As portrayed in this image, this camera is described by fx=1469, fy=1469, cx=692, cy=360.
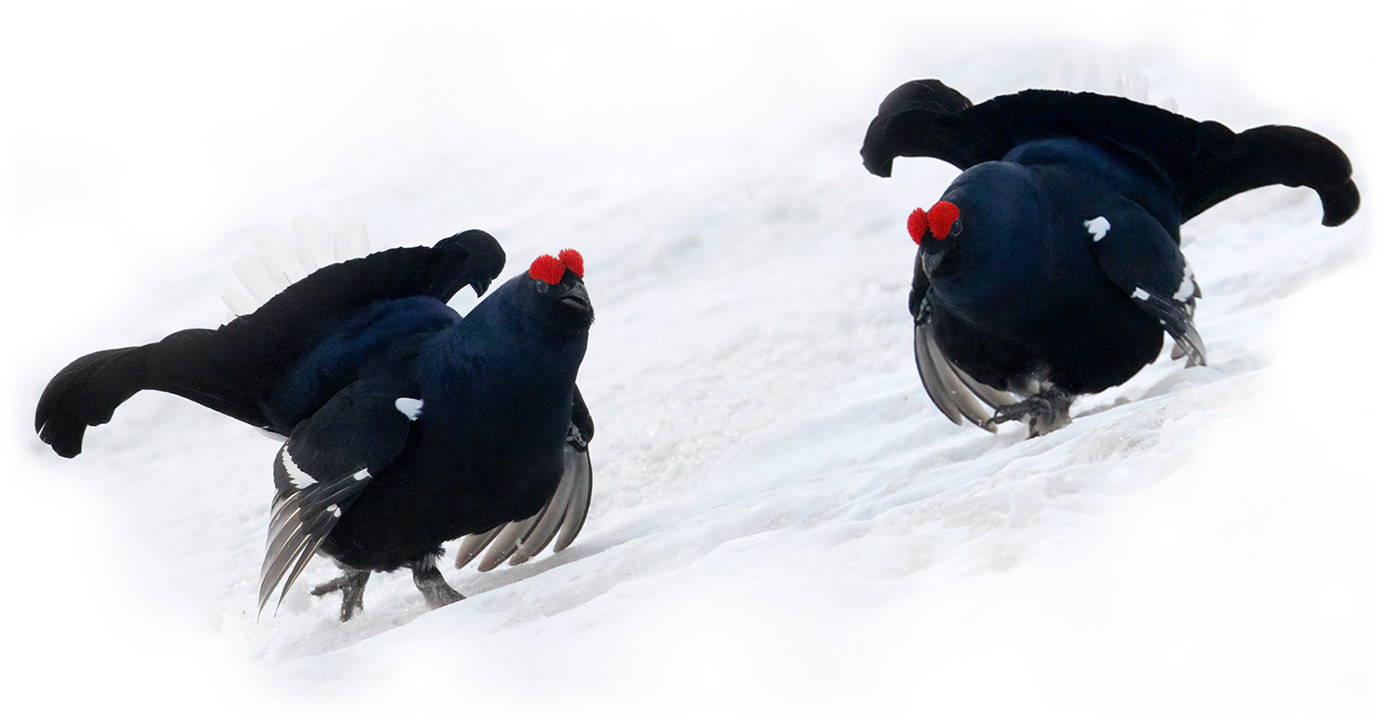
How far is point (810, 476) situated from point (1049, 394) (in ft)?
2.73

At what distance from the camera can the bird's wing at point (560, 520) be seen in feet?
15.3

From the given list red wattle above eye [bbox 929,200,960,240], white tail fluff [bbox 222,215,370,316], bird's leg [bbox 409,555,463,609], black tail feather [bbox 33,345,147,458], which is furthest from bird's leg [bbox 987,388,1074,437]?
black tail feather [bbox 33,345,147,458]

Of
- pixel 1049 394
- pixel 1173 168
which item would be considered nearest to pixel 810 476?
pixel 1049 394

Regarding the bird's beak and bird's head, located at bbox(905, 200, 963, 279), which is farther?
bird's head, located at bbox(905, 200, 963, 279)

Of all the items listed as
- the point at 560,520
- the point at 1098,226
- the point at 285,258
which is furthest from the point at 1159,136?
the point at 285,258

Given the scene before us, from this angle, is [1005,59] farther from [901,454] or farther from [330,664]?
[330,664]

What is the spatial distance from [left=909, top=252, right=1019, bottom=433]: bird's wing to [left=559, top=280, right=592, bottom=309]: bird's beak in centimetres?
150

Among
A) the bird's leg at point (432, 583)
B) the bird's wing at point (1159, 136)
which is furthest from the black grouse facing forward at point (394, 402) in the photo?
the bird's wing at point (1159, 136)

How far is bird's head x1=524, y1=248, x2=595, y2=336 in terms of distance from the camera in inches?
152

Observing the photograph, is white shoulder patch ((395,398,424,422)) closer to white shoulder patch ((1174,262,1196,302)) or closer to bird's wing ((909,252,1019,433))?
bird's wing ((909,252,1019,433))

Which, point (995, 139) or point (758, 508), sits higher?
point (995, 139)

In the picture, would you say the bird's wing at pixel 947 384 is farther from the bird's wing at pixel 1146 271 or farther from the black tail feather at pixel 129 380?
the black tail feather at pixel 129 380

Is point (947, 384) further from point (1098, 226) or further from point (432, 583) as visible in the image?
point (432, 583)

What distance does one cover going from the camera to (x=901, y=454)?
16.4 ft
